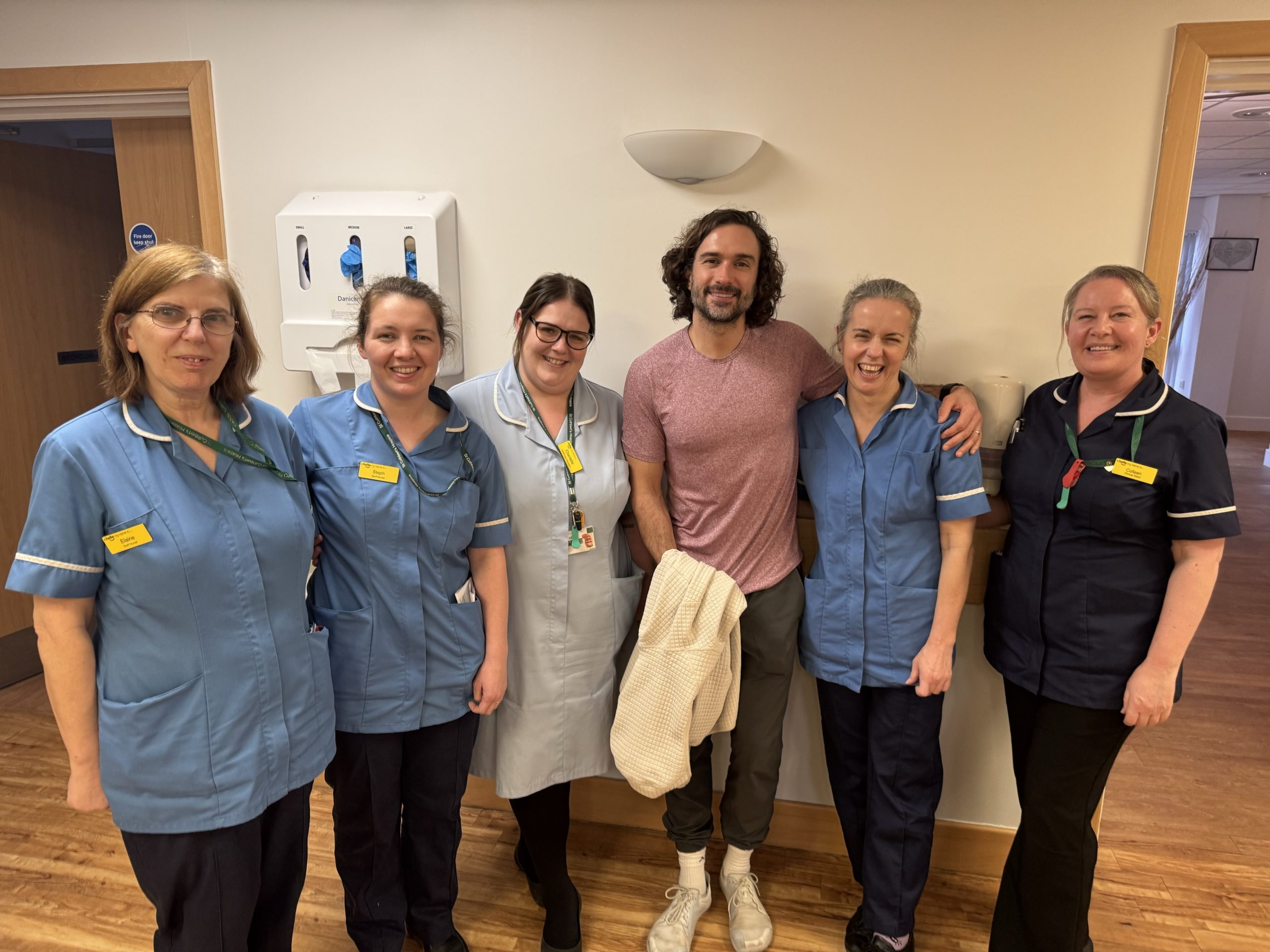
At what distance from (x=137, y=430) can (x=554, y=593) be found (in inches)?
34.2

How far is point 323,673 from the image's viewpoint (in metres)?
1.49

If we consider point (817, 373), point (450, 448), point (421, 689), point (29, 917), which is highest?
point (817, 373)

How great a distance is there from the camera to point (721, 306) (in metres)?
1.75

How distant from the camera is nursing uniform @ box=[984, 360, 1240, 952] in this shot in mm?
1530

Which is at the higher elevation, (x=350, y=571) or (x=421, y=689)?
(x=350, y=571)

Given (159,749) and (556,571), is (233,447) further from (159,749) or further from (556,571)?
(556,571)

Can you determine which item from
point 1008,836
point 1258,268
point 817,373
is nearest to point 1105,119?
point 817,373

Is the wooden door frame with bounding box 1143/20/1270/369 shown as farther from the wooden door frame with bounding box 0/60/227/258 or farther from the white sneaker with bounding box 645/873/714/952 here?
the wooden door frame with bounding box 0/60/227/258

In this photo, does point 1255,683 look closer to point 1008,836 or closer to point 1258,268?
point 1008,836

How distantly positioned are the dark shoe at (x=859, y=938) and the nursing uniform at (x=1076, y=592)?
11.1 inches

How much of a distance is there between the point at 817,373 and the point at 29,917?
7.61 ft

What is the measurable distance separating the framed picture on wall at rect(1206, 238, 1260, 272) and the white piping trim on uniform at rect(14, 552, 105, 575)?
1018cm

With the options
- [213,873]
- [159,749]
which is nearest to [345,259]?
[159,749]

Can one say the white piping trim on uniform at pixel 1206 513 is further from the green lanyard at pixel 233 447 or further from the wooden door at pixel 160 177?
the wooden door at pixel 160 177
